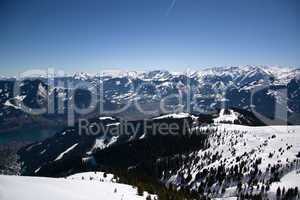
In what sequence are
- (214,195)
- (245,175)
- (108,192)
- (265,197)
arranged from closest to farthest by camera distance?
(108,192), (265,197), (214,195), (245,175)

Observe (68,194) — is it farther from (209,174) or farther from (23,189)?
(209,174)

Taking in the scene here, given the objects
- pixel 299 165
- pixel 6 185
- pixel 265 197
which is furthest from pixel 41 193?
pixel 299 165

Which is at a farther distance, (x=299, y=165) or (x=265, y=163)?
(x=265, y=163)

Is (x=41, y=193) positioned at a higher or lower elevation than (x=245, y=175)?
higher

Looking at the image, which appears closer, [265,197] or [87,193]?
[87,193]

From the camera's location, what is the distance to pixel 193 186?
7490 inches

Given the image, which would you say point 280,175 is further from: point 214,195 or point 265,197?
point 214,195

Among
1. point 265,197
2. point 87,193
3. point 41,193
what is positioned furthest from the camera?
point 265,197

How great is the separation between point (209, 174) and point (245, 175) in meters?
24.2

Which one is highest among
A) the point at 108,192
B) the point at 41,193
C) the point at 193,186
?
the point at 41,193

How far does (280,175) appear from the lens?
181 m

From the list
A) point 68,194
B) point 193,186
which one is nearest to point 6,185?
point 68,194

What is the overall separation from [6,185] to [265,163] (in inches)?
8009

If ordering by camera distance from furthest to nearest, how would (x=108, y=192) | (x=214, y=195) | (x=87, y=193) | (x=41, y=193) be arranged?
(x=214, y=195) < (x=108, y=192) < (x=87, y=193) < (x=41, y=193)
